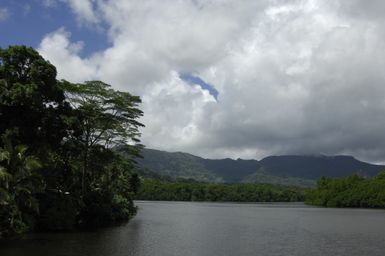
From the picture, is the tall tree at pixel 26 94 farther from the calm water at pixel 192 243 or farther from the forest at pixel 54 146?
the calm water at pixel 192 243

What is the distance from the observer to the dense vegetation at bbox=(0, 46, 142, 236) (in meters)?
40.8

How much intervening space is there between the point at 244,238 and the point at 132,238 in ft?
35.7

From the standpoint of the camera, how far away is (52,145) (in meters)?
47.3

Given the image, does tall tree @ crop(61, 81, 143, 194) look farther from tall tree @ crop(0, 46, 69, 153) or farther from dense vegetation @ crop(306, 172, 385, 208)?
dense vegetation @ crop(306, 172, 385, 208)

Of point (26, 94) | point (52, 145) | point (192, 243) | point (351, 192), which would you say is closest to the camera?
point (26, 94)

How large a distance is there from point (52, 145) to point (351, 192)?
13938 cm

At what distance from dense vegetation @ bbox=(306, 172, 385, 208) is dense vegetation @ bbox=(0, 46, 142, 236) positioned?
114 m

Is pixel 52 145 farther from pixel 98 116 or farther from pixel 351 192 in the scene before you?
pixel 351 192

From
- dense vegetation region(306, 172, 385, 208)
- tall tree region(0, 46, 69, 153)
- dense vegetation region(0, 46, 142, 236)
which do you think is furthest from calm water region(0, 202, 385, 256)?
dense vegetation region(306, 172, 385, 208)

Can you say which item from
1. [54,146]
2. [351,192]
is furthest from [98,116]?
[351,192]

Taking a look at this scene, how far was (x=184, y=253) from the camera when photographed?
35.3 metres

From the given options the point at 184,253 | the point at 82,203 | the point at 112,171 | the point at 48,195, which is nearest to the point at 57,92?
the point at 48,195

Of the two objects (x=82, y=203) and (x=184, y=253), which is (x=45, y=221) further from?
(x=184, y=253)

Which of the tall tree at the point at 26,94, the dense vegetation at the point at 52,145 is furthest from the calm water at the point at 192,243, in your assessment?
the tall tree at the point at 26,94
